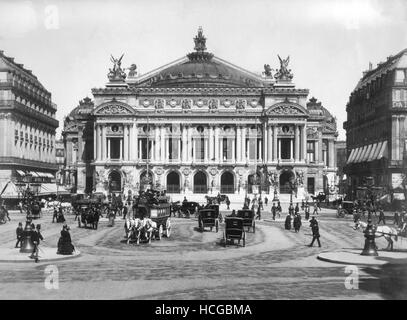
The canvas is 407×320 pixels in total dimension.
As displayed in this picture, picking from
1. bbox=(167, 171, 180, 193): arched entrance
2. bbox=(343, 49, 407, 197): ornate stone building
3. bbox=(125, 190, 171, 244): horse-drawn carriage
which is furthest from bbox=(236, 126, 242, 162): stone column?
bbox=(125, 190, 171, 244): horse-drawn carriage

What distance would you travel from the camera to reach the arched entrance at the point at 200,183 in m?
100

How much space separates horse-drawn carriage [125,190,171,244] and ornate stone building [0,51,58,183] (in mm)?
32504

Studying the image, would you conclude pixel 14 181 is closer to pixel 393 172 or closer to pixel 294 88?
pixel 393 172

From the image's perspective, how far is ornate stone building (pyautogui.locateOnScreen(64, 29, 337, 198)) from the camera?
9956 cm

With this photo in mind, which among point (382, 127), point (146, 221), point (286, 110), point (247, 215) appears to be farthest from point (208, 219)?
point (286, 110)

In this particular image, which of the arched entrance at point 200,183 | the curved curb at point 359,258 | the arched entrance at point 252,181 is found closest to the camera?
the curved curb at point 359,258

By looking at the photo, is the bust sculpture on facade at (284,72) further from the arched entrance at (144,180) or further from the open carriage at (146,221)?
the open carriage at (146,221)

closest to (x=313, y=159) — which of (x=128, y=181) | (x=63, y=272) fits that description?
(x=128, y=181)

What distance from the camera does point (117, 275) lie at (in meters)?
22.2

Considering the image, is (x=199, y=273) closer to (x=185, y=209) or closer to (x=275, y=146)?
(x=185, y=209)

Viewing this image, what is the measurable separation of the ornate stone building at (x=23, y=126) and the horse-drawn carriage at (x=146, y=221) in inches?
1280

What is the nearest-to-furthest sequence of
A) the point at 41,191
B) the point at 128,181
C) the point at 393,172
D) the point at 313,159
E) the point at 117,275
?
1. the point at 117,275
2. the point at 393,172
3. the point at 41,191
4. the point at 128,181
5. the point at 313,159

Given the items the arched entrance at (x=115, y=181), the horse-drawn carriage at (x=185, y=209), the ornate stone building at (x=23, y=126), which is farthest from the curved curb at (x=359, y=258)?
the arched entrance at (x=115, y=181)
